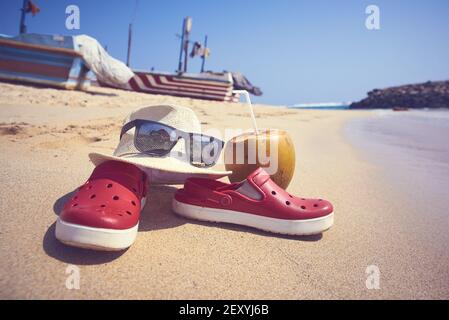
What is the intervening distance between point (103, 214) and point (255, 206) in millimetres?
718

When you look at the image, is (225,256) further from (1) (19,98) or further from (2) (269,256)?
(1) (19,98)

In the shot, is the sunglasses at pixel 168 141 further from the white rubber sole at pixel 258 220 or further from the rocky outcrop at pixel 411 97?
the rocky outcrop at pixel 411 97

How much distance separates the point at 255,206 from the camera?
1.48 m

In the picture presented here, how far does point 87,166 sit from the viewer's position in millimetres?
2414

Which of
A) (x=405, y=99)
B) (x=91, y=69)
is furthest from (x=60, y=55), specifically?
(x=405, y=99)

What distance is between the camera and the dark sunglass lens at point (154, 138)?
1718mm

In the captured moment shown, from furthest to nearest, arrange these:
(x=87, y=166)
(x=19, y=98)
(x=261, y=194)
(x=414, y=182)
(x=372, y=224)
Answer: (x=19, y=98), (x=414, y=182), (x=87, y=166), (x=372, y=224), (x=261, y=194)

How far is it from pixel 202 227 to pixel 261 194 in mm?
346

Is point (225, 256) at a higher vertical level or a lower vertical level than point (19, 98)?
lower

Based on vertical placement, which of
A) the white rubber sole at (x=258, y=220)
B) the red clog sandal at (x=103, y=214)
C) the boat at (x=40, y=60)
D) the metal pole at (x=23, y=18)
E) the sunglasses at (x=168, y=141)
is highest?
the metal pole at (x=23, y=18)

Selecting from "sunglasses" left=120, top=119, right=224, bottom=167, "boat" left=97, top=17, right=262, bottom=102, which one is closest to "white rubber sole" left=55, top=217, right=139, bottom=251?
"sunglasses" left=120, top=119, right=224, bottom=167

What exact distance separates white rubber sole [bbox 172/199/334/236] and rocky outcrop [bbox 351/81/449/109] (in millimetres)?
35134

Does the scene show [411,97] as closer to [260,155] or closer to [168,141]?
[260,155]

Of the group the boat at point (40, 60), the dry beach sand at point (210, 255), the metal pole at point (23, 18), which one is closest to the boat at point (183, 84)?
the metal pole at point (23, 18)
